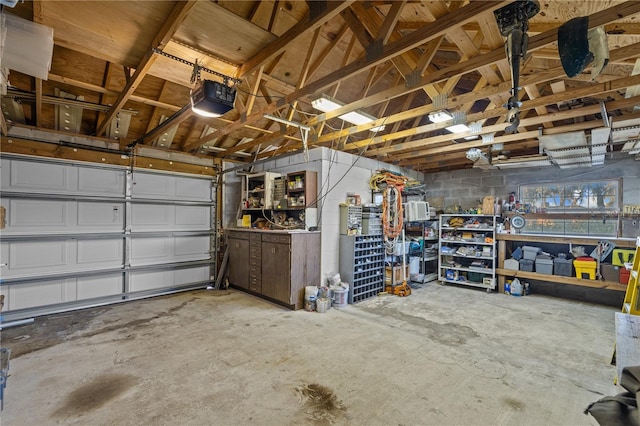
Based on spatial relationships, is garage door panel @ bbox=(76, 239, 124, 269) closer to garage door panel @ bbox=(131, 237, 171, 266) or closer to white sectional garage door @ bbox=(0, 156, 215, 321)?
white sectional garage door @ bbox=(0, 156, 215, 321)

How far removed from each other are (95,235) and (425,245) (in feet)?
21.8

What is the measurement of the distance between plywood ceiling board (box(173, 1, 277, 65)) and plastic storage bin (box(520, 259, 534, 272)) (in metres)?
6.00

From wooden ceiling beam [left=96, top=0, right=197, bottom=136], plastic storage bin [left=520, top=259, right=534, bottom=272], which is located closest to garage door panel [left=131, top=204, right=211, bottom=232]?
wooden ceiling beam [left=96, top=0, right=197, bottom=136]

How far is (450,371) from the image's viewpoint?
2707 millimetres

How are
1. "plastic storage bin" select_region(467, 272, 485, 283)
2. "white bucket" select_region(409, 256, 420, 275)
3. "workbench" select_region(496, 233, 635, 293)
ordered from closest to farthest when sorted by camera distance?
"workbench" select_region(496, 233, 635, 293) → "plastic storage bin" select_region(467, 272, 485, 283) → "white bucket" select_region(409, 256, 420, 275)

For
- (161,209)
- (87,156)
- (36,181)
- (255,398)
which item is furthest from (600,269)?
(36,181)

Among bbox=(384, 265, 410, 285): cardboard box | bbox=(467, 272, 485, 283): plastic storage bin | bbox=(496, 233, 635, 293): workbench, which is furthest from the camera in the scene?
bbox=(467, 272, 485, 283): plastic storage bin

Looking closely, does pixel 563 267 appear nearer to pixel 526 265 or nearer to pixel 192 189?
pixel 526 265

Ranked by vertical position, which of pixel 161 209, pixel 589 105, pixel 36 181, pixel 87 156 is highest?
pixel 589 105

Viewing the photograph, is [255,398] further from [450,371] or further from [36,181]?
[36,181]

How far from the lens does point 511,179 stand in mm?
6371

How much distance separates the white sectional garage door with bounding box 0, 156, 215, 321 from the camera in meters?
4.17

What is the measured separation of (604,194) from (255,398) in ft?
22.3

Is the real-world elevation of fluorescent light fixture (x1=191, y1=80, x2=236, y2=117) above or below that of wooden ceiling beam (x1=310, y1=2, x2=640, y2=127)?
below
